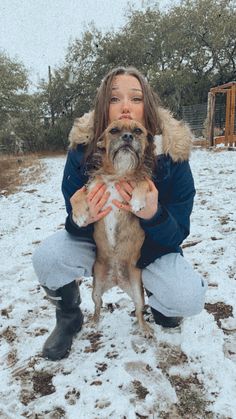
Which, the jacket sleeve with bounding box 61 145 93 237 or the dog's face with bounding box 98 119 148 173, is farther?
the jacket sleeve with bounding box 61 145 93 237

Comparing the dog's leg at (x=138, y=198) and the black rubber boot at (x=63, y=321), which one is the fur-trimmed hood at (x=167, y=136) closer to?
the dog's leg at (x=138, y=198)

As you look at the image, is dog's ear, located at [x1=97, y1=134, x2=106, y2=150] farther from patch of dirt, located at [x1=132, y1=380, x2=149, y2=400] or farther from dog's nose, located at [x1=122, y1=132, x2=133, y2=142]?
patch of dirt, located at [x1=132, y1=380, x2=149, y2=400]

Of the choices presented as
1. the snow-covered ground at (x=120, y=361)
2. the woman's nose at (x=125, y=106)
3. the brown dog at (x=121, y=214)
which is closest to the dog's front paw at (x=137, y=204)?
the brown dog at (x=121, y=214)

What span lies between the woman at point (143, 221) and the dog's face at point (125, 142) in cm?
12

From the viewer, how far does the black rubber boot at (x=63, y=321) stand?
2.49 metres

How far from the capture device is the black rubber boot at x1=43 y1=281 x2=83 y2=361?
8.18ft

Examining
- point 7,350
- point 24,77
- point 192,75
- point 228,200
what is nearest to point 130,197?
point 7,350

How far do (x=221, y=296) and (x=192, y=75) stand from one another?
2127 centimetres

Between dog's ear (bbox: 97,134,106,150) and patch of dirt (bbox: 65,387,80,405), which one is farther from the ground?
dog's ear (bbox: 97,134,106,150)

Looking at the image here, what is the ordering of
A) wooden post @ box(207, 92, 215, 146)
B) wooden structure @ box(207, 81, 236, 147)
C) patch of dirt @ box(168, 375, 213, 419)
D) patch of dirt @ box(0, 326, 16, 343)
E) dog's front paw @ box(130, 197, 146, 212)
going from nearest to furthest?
patch of dirt @ box(168, 375, 213, 419) < dog's front paw @ box(130, 197, 146, 212) < patch of dirt @ box(0, 326, 16, 343) < wooden structure @ box(207, 81, 236, 147) < wooden post @ box(207, 92, 215, 146)

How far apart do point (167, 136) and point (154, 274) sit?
35.8 inches

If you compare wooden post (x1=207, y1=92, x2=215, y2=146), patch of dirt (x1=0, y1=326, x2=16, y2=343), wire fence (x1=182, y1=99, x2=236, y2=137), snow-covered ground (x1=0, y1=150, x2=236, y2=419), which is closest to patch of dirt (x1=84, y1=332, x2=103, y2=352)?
snow-covered ground (x1=0, y1=150, x2=236, y2=419)

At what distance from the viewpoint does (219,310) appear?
2902 millimetres

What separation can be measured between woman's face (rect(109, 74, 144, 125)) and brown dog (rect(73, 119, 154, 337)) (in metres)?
0.12
